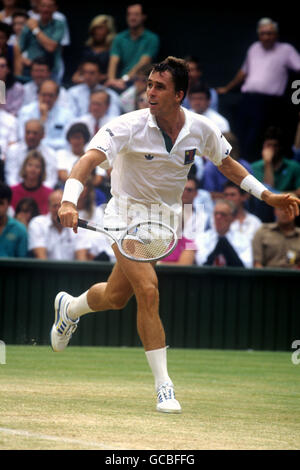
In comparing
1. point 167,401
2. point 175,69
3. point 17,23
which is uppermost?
point 17,23

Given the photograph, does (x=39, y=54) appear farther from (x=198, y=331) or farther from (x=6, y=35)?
(x=198, y=331)

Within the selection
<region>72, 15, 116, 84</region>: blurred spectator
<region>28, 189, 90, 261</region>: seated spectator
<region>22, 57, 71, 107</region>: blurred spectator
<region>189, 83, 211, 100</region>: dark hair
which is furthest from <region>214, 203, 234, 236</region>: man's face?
<region>72, 15, 116, 84</region>: blurred spectator

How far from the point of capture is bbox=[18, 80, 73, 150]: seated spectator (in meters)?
12.5

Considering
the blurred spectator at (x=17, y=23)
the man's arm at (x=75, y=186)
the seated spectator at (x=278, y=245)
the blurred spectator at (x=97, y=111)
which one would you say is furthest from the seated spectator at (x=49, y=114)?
the man's arm at (x=75, y=186)

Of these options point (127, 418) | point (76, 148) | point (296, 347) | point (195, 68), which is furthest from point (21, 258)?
point (127, 418)

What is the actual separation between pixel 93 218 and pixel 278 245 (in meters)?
2.18

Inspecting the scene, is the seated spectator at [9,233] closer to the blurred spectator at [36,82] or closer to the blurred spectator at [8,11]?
the blurred spectator at [36,82]

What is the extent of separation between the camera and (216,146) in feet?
21.5

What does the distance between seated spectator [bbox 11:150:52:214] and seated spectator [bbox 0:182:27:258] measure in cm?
69

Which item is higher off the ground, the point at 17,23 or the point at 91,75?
the point at 17,23

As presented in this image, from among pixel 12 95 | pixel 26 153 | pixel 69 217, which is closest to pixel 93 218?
pixel 26 153

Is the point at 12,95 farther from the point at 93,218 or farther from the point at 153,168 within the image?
the point at 153,168

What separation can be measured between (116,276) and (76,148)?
5.65 meters
